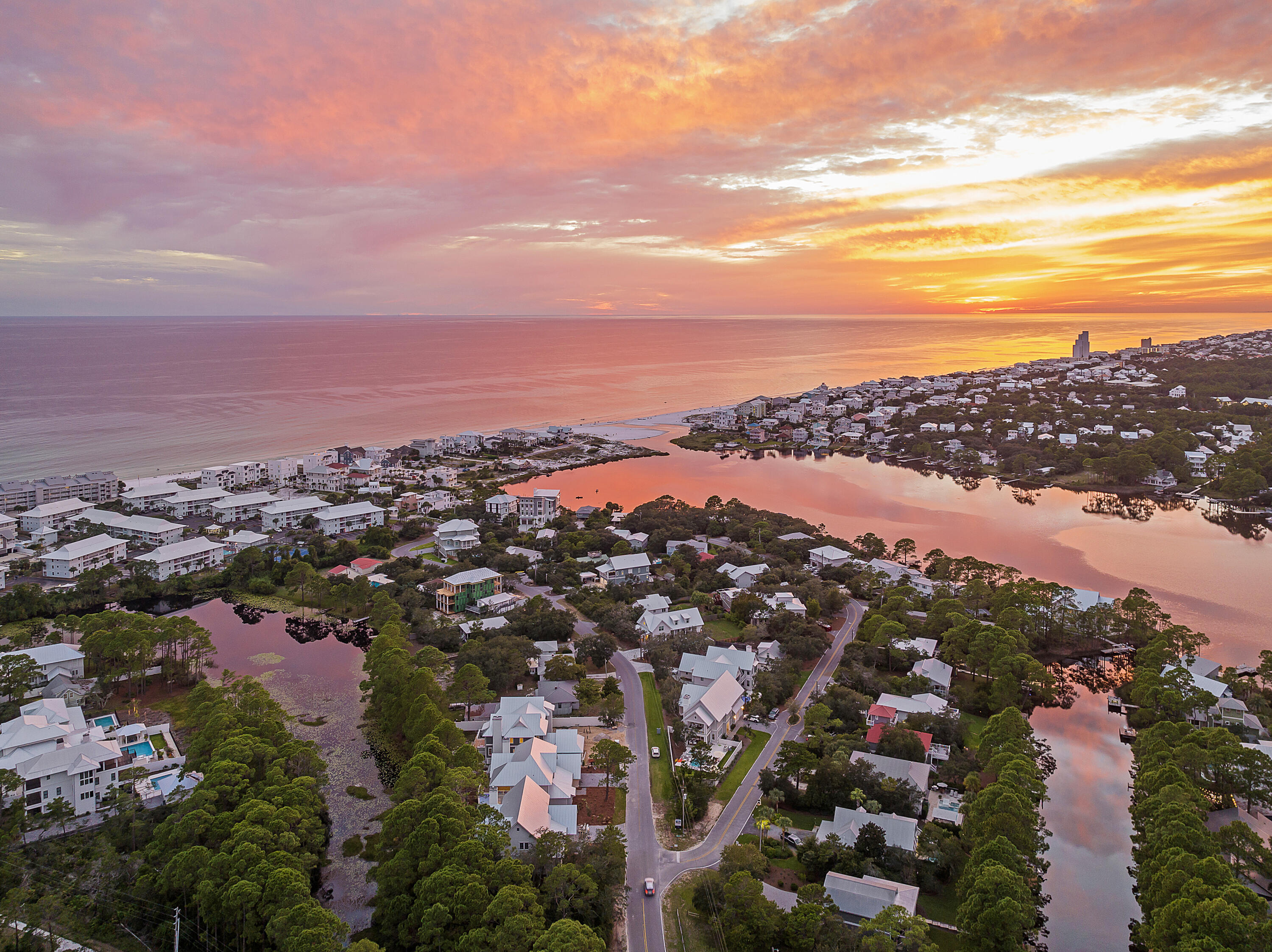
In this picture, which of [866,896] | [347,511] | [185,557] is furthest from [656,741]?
[347,511]

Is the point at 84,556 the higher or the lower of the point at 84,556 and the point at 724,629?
the higher

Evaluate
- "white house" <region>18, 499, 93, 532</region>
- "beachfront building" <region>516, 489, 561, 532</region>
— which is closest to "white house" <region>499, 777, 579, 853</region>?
"beachfront building" <region>516, 489, 561, 532</region>

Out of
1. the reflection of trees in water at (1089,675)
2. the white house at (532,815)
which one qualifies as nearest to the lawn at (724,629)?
the reflection of trees in water at (1089,675)

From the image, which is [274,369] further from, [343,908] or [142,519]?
[343,908]

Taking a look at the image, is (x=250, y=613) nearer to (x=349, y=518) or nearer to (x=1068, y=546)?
(x=349, y=518)

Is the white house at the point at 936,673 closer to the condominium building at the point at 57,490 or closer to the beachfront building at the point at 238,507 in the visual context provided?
the beachfront building at the point at 238,507

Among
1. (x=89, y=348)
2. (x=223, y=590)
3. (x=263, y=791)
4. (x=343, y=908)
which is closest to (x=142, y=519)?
(x=223, y=590)

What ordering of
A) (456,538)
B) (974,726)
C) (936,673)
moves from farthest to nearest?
(456,538), (936,673), (974,726)
